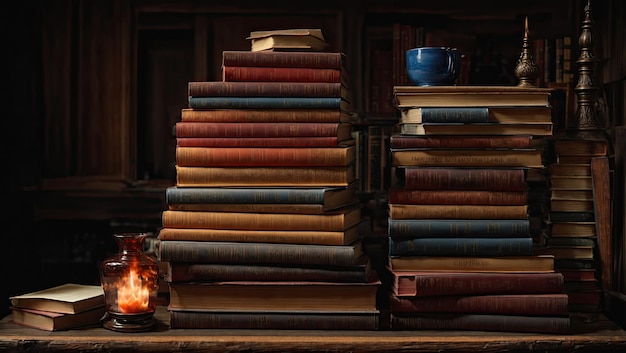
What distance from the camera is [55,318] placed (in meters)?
1.85

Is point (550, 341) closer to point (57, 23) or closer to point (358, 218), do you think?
point (358, 218)

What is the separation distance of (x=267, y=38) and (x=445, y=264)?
27.1 inches

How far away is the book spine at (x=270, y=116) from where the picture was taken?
6.19 feet

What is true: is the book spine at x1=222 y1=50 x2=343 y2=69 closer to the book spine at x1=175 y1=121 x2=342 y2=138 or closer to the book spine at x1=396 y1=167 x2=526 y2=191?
the book spine at x1=175 y1=121 x2=342 y2=138

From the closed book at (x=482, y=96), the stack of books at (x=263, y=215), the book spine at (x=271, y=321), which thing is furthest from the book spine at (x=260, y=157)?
the book spine at (x=271, y=321)

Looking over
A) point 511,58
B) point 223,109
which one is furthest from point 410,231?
point 511,58

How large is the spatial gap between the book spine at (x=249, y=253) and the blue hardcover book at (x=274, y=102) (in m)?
0.32

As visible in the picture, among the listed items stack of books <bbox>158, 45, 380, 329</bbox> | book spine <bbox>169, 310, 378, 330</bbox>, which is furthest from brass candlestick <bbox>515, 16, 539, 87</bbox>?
book spine <bbox>169, 310, 378, 330</bbox>

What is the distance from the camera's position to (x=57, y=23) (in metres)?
2.35

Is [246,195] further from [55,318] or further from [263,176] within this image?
[55,318]

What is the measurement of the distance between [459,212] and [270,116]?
1.62ft

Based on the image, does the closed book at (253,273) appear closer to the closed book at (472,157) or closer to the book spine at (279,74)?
the closed book at (472,157)

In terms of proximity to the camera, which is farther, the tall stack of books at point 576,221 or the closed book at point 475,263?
the tall stack of books at point 576,221

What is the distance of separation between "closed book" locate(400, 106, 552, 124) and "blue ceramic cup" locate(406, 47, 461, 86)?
0.32ft
